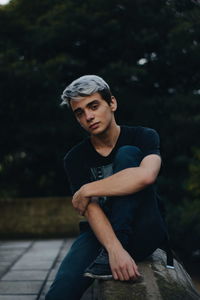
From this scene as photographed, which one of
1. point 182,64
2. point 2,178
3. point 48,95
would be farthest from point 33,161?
point 182,64

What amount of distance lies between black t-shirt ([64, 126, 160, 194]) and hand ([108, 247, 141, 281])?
0.53 metres

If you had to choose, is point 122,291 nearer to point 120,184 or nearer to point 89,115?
point 120,184

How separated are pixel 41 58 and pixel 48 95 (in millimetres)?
1164

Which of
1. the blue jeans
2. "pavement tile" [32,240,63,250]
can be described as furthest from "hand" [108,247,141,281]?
"pavement tile" [32,240,63,250]

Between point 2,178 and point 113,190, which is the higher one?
point 113,190

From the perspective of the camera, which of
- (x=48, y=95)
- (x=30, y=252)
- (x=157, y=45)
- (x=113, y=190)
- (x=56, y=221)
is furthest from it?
(x=157, y=45)

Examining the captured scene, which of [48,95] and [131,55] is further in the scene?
[131,55]

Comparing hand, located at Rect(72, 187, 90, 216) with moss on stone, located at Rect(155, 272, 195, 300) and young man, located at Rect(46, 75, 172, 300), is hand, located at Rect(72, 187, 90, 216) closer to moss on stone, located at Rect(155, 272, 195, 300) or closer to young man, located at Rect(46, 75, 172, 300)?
young man, located at Rect(46, 75, 172, 300)

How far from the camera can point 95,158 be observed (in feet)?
8.55

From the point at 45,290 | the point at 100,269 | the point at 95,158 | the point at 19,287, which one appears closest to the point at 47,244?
the point at 19,287

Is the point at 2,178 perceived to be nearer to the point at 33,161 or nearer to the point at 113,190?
the point at 33,161

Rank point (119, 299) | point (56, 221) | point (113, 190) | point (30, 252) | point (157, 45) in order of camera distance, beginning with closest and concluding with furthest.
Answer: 1. point (119, 299)
2. point (113, 190)
3. point (30, 252)
4. point (56, 221)
5. point (157, 45)

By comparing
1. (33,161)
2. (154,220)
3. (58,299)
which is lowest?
(33,161)

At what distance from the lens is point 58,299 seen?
234cm
